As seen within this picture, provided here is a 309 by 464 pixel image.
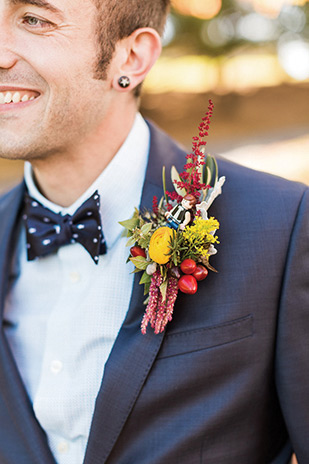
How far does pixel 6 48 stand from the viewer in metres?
1.66

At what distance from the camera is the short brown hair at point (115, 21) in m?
1.74

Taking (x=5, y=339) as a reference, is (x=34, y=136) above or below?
above

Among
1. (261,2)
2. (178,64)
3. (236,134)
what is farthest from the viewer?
(178,64)

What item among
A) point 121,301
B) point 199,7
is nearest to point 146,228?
point 121,301

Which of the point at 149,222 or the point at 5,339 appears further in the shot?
the point at 5,339

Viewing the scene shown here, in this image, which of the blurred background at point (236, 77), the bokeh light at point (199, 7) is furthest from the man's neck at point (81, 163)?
the bokeh light at point (199, 7)

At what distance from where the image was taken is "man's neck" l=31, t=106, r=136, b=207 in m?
1.93

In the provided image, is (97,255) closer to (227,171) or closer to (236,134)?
(227,171)

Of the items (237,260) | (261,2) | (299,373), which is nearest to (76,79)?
(237,260)

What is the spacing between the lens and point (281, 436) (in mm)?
1850

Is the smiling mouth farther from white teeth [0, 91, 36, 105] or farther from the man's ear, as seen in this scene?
the man's ear

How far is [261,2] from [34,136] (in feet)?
27.2

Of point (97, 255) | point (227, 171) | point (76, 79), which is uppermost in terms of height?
point (76, 79)

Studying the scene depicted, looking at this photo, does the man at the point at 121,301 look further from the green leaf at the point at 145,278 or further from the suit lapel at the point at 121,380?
the green leaf at the point at 145,278
